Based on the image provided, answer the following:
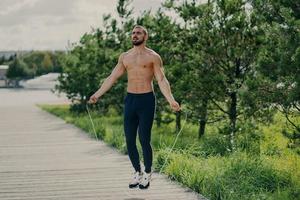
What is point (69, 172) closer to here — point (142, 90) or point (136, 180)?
point (136, 180)

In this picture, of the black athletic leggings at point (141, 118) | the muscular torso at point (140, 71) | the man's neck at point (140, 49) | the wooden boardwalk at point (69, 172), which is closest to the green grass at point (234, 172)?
the wooden boardwalk at point (69, 172)

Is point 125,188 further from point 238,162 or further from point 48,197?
point 238,162

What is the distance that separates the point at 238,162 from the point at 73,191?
2.22 meters

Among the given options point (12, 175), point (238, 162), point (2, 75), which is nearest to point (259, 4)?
point (238, 162)

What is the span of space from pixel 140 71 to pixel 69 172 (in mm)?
2514

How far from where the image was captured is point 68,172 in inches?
323

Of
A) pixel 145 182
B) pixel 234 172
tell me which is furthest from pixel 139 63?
pixel 234 172

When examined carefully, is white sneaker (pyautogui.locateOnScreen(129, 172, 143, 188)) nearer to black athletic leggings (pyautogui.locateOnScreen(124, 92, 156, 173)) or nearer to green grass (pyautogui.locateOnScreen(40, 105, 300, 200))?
black athletic leggings (pyautogui.locateOnScreen(124, 92, 156, 173))

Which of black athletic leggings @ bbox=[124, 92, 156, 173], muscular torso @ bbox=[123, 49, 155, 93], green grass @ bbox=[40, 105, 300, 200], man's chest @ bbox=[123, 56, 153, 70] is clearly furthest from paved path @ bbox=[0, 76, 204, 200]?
man's chest @ bbox=[123, 56, 153, 70]

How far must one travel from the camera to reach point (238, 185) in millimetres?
6441

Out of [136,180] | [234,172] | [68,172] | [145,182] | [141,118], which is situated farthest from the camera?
[68,172]

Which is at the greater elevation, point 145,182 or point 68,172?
point 145,182

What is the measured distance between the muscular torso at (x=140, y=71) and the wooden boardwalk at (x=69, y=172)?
1249mm

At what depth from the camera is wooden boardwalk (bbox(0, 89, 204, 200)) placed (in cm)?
655
